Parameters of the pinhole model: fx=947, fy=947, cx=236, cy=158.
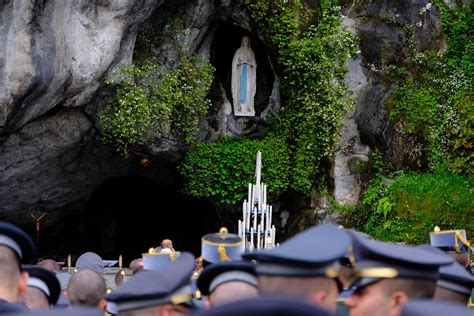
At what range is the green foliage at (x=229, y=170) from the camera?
1905 centimetres

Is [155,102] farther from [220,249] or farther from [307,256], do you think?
[307,256]

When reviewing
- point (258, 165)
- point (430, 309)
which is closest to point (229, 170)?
point (258, 165)

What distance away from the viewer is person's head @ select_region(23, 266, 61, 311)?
532 centimetres

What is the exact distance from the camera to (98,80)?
53.5ft

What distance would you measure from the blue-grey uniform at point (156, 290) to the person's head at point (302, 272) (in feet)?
1.52

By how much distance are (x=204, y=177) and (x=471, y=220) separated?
5.36 metres

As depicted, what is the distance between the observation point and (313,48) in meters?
18.6

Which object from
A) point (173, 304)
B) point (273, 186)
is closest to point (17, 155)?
point (273, 186)

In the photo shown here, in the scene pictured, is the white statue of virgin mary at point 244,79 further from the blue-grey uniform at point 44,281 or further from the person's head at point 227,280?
the person's head at point 227,280

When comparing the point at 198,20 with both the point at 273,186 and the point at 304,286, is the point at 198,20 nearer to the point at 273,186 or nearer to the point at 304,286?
the point at 273,186

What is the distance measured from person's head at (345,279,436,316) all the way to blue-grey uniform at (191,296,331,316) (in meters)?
1.09

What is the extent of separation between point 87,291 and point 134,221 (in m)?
18.3

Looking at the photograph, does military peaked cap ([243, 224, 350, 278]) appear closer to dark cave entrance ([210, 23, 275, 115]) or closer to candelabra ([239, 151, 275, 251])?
candelabra ([239, 151, 275, 251])

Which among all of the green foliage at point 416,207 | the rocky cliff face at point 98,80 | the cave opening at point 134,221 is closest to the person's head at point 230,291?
the rocky cliff face at point 98,80
